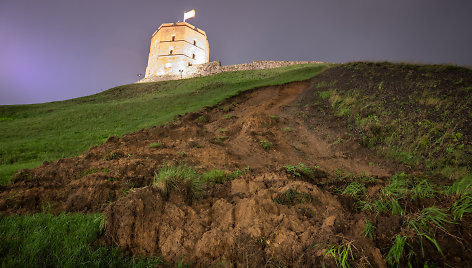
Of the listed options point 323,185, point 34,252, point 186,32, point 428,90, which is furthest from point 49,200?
point 186,32

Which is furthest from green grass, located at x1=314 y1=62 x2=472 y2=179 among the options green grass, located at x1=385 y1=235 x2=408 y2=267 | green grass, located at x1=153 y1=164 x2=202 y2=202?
green grass, located at x1=153 y1=164 x2=202 y2=202

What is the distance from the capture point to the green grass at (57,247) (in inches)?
76.7

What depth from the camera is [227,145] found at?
8.42m

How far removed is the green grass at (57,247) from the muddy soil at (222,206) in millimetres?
184

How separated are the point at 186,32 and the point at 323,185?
149 ft

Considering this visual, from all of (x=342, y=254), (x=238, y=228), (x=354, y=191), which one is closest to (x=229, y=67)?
(x=354, y=191)

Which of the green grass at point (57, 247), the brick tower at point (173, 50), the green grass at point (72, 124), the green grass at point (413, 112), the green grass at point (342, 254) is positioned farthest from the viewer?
the brick tower at point (173, 50)

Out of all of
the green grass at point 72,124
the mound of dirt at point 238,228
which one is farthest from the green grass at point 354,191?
the green grass at point 72,124

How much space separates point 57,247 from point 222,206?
5.90 feet

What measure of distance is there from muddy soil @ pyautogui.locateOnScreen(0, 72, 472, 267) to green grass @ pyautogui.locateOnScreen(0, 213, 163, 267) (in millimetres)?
184

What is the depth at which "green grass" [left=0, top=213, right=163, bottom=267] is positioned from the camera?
1.95 metres

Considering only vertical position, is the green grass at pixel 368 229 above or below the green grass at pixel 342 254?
above

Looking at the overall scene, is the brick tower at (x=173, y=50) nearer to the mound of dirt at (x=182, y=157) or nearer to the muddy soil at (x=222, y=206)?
the mound of dirt at (x=182, y=157)

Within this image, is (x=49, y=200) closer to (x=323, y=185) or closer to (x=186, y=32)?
(x=323, y=185)
